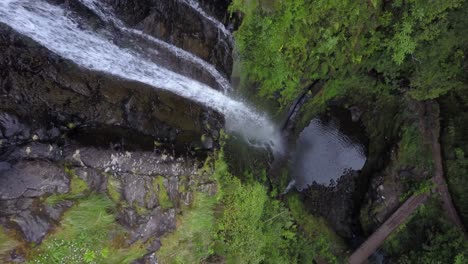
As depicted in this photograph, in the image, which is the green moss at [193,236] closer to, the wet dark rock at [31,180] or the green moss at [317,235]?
the wet dark rock at [31,180]

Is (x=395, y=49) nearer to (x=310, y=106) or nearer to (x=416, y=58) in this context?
(x=416, y=58)

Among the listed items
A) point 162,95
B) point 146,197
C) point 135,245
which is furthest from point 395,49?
point 135,245

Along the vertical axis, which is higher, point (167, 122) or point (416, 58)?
point (416, 58)

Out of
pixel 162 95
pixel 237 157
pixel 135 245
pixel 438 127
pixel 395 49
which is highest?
pixel 395 49

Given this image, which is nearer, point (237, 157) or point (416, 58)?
point (237, 157)

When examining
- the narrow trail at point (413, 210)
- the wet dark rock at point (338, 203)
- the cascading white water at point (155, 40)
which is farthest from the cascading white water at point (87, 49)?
the narrow trail at point (413, 210)
